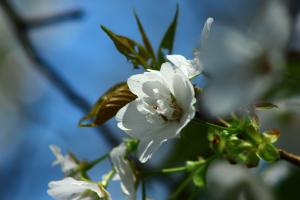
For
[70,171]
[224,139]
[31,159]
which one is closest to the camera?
[224,139]

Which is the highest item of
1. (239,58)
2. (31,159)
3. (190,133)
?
(239,58)

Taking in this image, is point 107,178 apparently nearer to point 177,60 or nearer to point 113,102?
point 113,102

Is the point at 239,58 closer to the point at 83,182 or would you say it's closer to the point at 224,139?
the point at 224,139

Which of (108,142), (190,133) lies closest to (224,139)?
(190,133)

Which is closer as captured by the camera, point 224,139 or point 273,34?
point 273,34

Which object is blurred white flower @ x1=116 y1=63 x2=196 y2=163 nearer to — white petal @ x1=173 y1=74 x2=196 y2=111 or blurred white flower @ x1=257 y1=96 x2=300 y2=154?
white petal @ x1=173 y1=74 x2=196 y2=111

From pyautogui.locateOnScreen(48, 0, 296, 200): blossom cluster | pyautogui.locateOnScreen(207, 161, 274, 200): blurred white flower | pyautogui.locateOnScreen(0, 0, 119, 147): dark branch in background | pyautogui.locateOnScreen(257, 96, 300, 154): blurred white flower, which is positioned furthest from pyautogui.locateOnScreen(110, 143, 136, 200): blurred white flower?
pyautogui.locateOnScreen(0, 0, 119, 147): dark branch in background

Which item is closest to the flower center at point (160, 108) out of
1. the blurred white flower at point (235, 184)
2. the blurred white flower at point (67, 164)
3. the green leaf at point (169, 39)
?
the green leaf at point (169, 39)
